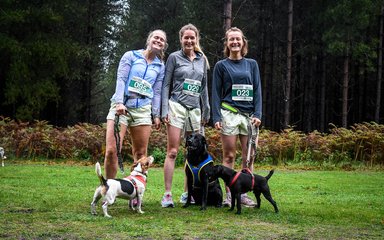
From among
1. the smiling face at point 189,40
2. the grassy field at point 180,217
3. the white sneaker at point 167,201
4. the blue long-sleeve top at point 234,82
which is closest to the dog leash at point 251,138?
the blue long-sleeve top at point 234,82

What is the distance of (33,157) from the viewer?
14.6m

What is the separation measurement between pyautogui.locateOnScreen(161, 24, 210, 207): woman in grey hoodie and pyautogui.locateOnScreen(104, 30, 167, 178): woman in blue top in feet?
0.67

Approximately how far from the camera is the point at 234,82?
636 cm

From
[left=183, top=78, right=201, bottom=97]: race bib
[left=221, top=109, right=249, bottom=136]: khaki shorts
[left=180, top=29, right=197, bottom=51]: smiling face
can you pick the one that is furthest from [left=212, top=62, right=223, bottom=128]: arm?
[left=180, top=29, right=197, bottom=51]: smiling face

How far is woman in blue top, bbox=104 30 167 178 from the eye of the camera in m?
5.95

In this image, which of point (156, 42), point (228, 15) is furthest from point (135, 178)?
point (228, 15)

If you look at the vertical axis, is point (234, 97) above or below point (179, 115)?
above

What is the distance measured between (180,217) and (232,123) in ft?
4.87

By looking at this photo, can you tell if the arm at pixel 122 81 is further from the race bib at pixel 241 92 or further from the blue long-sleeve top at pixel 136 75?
the race bib at pixel 241 92

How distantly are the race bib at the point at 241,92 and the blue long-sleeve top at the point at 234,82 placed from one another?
27 mm

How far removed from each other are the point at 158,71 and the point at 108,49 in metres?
23.8

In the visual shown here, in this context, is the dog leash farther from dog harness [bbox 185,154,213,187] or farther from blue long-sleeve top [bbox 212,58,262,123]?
dog harness [bbox 185,154,213,187]

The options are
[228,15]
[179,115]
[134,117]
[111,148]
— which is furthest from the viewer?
[228,15]

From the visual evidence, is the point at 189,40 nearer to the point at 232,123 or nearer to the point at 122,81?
the point at 122,81
